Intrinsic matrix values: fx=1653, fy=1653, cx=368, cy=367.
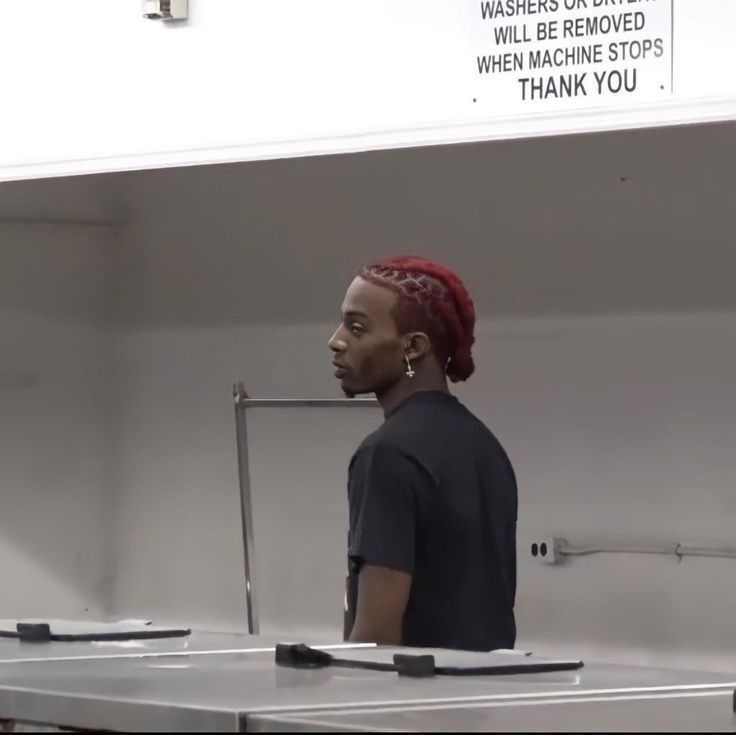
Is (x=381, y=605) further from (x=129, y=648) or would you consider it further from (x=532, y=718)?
(x=532, y=718)

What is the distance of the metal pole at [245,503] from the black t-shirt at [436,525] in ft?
6.64

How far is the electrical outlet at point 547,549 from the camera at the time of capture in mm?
4098

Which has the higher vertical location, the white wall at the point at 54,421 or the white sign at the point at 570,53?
the white sign at the point at 570,53

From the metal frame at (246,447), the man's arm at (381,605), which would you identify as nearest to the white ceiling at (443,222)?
the metal frame at (246,447)

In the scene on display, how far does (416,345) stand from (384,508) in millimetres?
377

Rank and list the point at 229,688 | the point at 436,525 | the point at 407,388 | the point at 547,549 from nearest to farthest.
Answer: the point at 229,688, the point at 436,525, the point at 407,388, the point at 547,549

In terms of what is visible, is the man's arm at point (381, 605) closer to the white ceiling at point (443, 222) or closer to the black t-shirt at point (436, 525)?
the black t-shirt at point (436, 525)

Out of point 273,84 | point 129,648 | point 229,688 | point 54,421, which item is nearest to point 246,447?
point 54,421

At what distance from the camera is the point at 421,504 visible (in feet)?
7.61

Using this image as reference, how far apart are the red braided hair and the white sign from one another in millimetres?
640

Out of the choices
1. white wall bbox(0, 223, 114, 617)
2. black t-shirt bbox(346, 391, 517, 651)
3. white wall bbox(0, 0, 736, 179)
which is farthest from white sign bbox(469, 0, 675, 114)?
white wall bbox(0, 223, 114, 617)

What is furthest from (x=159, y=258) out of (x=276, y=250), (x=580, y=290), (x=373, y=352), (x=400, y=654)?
(x=400, y=654)

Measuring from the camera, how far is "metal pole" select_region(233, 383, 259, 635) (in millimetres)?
4398

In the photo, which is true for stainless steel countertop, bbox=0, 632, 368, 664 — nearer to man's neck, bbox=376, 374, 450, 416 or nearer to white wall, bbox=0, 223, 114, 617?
man's neck, bbox=376, 374, 450, 416
